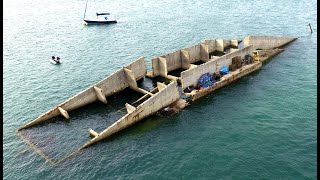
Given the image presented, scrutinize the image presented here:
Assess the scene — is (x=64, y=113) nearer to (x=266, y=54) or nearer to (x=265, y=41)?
(x=266, y=54)

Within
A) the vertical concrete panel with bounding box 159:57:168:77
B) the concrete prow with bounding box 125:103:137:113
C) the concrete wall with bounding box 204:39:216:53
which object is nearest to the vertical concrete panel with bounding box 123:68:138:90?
the vertical concrete panel with bounding box 159:57:168:77

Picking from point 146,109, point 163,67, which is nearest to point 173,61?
point 163,67

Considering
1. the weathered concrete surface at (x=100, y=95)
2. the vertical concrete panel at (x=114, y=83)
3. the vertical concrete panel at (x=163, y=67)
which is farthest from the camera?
the vertical concrete panel at (x=163, y=67)

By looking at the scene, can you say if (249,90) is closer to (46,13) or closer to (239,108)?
(239,108)

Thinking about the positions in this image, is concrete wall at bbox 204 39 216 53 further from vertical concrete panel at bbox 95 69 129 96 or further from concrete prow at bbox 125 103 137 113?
concrete prow at bbox 125 103 137 113

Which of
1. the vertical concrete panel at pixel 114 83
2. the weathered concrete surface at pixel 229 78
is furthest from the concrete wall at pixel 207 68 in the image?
the vertical concrete panel at pixel 114 83

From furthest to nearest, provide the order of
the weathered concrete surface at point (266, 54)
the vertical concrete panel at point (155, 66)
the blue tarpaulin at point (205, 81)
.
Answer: the weathered concrete surface at point (266, 54) < the vertical concrete panel at point (155, 66) < the blue tarpaulin at point (205, 81)

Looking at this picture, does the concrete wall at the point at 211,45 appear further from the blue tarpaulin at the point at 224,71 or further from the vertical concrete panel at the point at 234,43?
the blue tarpaulin at the point at 224,71

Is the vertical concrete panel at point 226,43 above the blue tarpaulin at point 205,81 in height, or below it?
above

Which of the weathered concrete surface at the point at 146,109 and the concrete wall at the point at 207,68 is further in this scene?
the concrete wall at the point at 207,68

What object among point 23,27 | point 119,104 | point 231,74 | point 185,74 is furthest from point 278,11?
point 23,27
